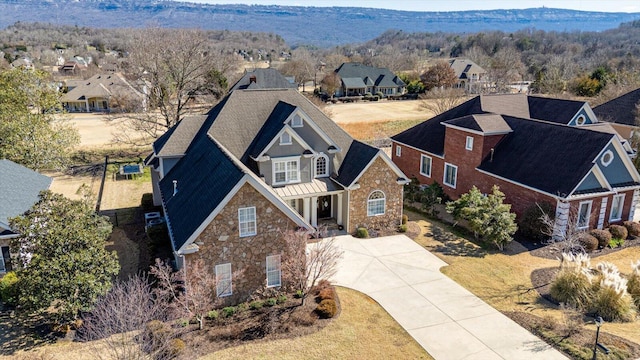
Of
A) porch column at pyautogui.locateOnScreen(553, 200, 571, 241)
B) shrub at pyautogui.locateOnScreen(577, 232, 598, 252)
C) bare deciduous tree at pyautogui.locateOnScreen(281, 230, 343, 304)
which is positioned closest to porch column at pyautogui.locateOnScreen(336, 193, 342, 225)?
bare deciduous tree at pyautogui.locateOnScreen(281, 230, 343, 304)

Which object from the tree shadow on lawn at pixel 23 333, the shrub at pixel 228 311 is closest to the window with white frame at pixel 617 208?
the shrub at pixel 228 311

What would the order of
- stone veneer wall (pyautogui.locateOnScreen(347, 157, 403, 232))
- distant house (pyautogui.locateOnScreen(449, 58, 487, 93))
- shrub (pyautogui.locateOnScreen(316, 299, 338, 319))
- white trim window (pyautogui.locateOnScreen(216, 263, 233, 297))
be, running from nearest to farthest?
shrub (pyautogui.locateOnScreen(316, 299, 338, 319))
white trim window (pyautogui.locateOnScreen(216, 263, 233, 297))
stone veneer wall (pyautogui.locateOnScreen(347, 157, 403, 232))
distant house (pyautogui.locateOnScreen(449, 58, 487, 93))

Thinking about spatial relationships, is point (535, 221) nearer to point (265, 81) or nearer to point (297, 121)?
point (297, 121)

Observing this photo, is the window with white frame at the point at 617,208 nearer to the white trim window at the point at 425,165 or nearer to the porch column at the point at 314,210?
the white trim window at the point at 425,165

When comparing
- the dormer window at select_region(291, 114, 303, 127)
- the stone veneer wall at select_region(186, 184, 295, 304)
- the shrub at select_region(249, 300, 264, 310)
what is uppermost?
the dormer window at select_region(291, 114, 303, 127)

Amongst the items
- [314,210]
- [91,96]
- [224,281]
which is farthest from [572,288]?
[91,96]

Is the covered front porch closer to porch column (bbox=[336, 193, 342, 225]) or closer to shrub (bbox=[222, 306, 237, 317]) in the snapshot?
porch column (bbox=[336, 193, 342, 225])

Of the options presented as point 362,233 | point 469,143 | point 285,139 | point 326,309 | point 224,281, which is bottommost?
point 362,233
